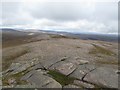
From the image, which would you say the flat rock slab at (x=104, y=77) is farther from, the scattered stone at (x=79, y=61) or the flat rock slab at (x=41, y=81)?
the flat rock slab at (x=41, y=81)

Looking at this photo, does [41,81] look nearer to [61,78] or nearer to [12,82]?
[61,78]

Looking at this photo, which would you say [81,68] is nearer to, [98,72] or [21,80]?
[98,72]

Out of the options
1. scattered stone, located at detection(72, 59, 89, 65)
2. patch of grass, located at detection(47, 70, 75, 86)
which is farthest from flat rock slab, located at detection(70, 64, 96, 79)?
scattered stone, located at detection(72, 59, 89, 65)

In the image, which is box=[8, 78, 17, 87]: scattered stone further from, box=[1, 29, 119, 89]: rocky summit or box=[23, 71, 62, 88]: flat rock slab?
box=[23, 71, 62, 88]: flat rock slab

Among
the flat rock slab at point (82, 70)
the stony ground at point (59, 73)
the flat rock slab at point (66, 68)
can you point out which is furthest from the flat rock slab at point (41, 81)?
the flat rock slab at point (82, 70)

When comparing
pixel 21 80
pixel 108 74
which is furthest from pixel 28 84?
pixel 108 74
